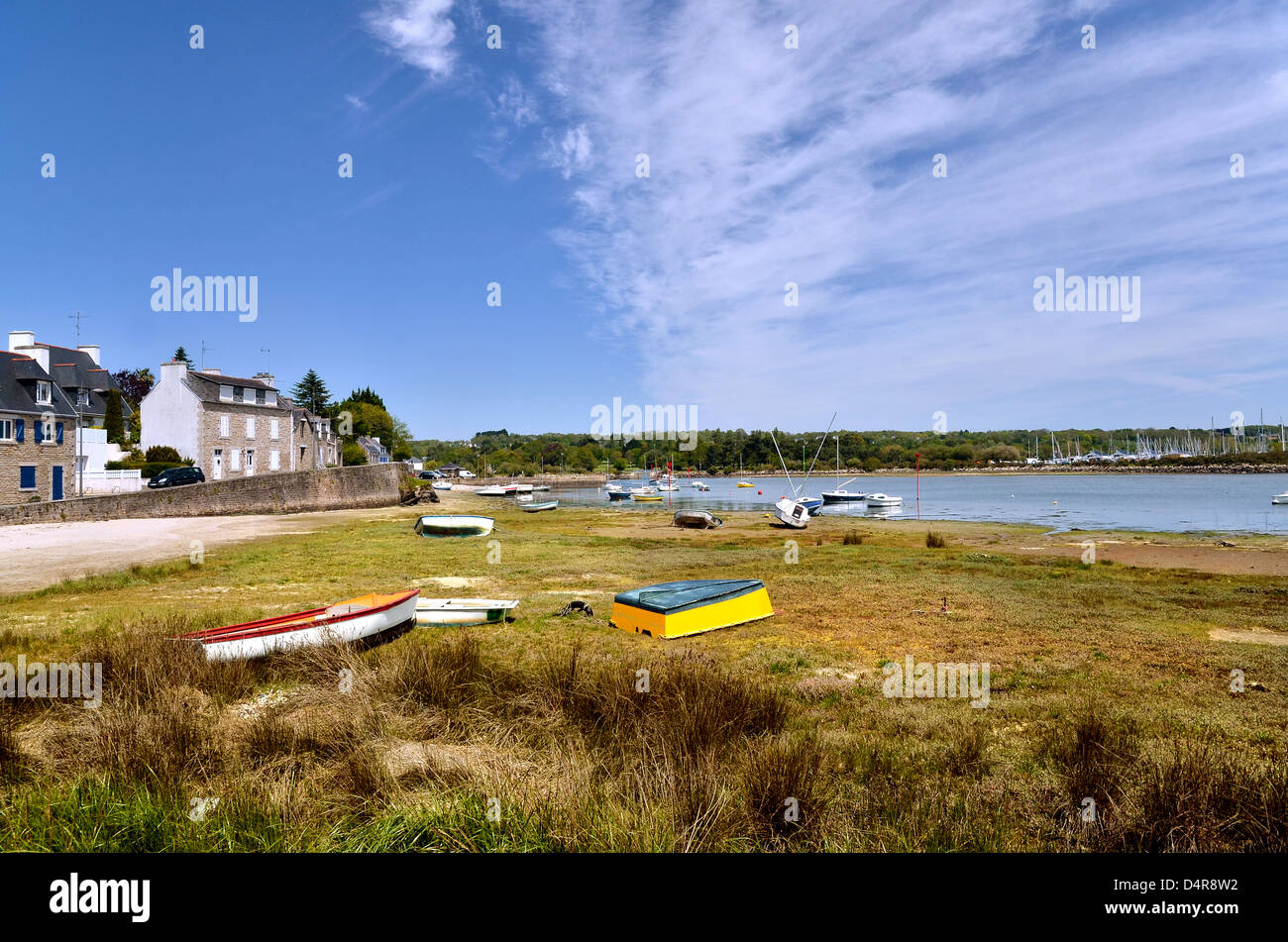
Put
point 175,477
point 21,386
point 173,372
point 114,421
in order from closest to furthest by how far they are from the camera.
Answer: point 21,386, point 175,477, point 173,372, point 114,421

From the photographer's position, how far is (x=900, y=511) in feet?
195

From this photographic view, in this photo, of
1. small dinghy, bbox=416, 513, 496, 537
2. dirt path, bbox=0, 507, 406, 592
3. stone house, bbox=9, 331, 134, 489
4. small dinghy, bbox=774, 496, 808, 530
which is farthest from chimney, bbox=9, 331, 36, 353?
small dinghy, bbox=774, 496, 808, 530

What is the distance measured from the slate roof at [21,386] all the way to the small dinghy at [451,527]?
24155mm

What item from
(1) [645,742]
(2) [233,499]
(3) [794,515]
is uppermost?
(2) [233,499]

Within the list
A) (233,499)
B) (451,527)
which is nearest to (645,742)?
(451,527)

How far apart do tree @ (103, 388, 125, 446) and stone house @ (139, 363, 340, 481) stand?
337 centimetres

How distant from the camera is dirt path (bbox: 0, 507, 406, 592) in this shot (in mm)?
18625

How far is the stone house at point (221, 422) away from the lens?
1882 inches

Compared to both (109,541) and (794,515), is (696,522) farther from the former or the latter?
(109,541)

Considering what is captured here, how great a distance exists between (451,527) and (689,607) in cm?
2252

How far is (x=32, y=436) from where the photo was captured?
37219 mm

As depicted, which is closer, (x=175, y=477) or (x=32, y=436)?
(x=32, y=436)

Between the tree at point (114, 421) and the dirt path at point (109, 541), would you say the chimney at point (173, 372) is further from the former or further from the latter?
the dirt path at point (109, 541)
